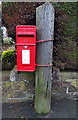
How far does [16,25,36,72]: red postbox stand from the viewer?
74.2 inches

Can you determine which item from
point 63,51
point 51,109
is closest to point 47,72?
point 51,109

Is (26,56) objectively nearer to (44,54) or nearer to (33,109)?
(44,54)

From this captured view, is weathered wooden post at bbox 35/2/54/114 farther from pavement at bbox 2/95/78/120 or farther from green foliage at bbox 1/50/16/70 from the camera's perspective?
green foliage at bbox 1/50/16/70

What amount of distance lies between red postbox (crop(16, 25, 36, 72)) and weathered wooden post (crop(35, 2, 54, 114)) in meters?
0.12

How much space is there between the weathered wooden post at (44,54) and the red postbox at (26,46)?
118 mm

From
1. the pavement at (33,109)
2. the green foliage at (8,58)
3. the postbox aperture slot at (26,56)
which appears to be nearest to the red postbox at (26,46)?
the postbox aperture slot at (26,56)

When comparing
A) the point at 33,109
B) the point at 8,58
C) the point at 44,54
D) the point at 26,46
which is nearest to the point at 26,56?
the point at 26,46

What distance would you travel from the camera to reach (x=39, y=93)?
2.15 m

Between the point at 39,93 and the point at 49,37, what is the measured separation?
2.76ft

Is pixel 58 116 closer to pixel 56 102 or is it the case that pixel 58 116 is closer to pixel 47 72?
pixel 56 102

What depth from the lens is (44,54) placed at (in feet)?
6.62

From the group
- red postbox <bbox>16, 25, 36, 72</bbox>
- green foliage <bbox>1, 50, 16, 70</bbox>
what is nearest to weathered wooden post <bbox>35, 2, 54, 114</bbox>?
red postbox <bbox>16, 25, 36, 72</bbox>

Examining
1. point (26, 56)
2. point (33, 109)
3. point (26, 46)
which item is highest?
point (26, 46)

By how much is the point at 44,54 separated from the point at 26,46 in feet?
0.94
